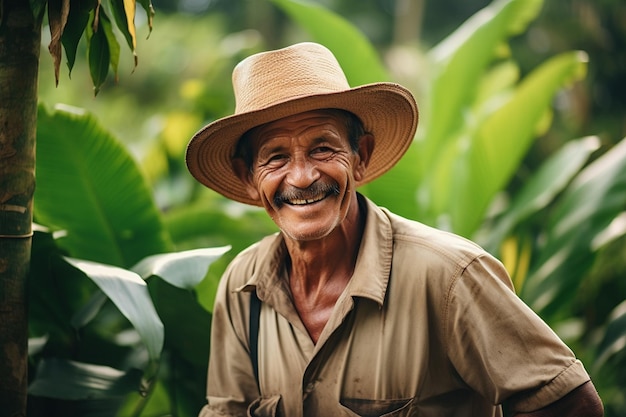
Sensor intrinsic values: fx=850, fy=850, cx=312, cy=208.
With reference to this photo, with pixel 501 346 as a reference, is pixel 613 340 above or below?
below

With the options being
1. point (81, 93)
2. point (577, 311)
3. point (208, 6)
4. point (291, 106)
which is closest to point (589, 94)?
point (577, 311)

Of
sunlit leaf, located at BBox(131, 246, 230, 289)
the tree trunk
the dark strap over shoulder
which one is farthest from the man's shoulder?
the tree trunk

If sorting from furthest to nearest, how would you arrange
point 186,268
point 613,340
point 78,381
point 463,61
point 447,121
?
1. point 447,121
2. point 463,61
3. point 613,340
4. point 78,381
5. point 186,268

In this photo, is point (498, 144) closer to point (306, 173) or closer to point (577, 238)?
point (577, 238)

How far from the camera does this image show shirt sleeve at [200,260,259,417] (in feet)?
8.49

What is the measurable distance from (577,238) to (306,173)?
219 centimetres

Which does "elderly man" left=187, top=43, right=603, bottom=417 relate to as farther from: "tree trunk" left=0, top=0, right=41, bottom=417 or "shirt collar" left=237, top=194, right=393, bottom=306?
"tree trunk" left=0, top=0, right=41, bottom=417

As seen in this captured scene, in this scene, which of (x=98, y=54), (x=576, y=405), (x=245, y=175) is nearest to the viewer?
(x=576, y=405)

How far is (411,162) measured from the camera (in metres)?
4.36

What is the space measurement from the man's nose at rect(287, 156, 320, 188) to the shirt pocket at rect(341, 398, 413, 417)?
24.0 inches

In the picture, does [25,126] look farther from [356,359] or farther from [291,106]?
[356,359]

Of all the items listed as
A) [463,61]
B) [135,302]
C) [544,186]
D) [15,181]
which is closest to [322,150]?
[135,302]

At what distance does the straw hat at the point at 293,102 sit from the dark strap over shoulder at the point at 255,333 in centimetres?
34

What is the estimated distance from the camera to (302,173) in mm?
2354
